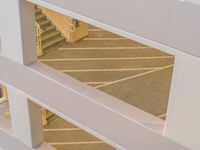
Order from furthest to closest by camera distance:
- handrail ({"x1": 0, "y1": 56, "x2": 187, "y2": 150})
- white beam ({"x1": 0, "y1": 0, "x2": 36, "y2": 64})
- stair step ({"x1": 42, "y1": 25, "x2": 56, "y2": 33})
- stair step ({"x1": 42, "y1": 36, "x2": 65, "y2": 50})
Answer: stair step ({"x1": 42, "y1": 25, "x2": 56, "y2": 33}) < stair step ({"x1": 42, "y1": 36, "x2": 65, "y2": 50}) < white beam ({"x1": 0, "y1": 0, "x2": 36, "y2": 64}) < handrail ({"x1": 0, "y1": 56, "x2": 187, "y2": 150})

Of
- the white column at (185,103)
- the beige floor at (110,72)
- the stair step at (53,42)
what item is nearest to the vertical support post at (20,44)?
the white column at (185,103)

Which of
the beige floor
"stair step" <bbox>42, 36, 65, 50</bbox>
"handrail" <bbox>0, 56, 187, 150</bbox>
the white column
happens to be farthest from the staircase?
the white column

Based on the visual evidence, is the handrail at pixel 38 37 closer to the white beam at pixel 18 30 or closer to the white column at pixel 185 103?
the white beam at pixel 18 30

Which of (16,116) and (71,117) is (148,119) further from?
(16,116)

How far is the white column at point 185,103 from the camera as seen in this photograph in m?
0.83

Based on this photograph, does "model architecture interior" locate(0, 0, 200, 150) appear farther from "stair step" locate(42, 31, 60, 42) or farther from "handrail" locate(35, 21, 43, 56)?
"stair step" locate(42, 31, 60, 42)

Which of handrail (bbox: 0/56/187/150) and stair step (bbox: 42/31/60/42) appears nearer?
handrail (bbox: 0/56/187/150)

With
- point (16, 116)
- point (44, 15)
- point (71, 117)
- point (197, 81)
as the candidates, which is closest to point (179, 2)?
point (197, 81)

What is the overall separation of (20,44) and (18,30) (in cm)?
6

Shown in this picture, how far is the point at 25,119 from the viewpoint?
1472 millimetres

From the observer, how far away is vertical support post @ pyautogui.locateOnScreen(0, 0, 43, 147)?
1.20m

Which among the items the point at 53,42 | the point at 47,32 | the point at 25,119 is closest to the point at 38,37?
the point at 53,42

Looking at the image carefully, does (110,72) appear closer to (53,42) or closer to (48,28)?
(53,42)

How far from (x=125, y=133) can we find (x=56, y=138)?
708cm
